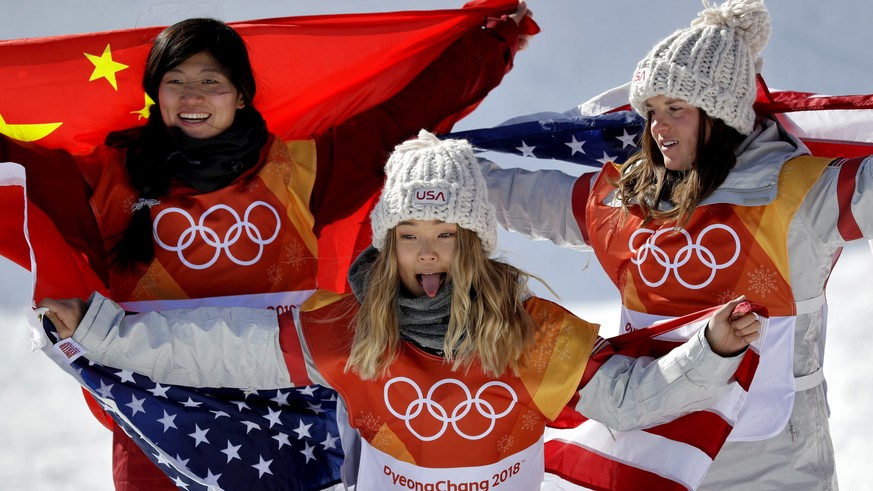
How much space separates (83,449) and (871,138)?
251 centimetres

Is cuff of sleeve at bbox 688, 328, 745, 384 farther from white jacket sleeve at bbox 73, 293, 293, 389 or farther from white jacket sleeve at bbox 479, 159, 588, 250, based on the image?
white jacket sleeve at bbox 73, 293, 293, 389

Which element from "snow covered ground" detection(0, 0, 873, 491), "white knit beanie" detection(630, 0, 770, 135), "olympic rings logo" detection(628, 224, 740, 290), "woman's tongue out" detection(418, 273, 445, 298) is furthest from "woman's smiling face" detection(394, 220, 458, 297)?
"snow covered ground" detection(0, 0, 873, 491)

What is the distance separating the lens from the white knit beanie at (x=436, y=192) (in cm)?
217

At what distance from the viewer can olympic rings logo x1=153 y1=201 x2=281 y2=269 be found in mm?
2572

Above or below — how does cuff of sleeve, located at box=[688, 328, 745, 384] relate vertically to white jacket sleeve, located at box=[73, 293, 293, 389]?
above

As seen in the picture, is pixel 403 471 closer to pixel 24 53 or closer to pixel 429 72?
pixel 429 72

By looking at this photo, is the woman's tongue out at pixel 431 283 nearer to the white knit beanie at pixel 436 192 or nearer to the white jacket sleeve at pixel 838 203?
the white knit beanie at pixel 436 192

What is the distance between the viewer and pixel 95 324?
2.25m

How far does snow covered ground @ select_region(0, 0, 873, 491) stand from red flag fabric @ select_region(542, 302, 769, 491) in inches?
41.0

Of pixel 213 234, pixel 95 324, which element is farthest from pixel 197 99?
pixel 95 324

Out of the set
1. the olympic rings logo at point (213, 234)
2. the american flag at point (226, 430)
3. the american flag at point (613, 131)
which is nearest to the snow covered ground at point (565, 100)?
the american flag at point (613, 131)

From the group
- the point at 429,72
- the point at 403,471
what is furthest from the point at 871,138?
the point at 403,471

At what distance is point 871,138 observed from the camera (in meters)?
2.68

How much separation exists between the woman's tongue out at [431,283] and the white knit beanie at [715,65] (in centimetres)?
64
